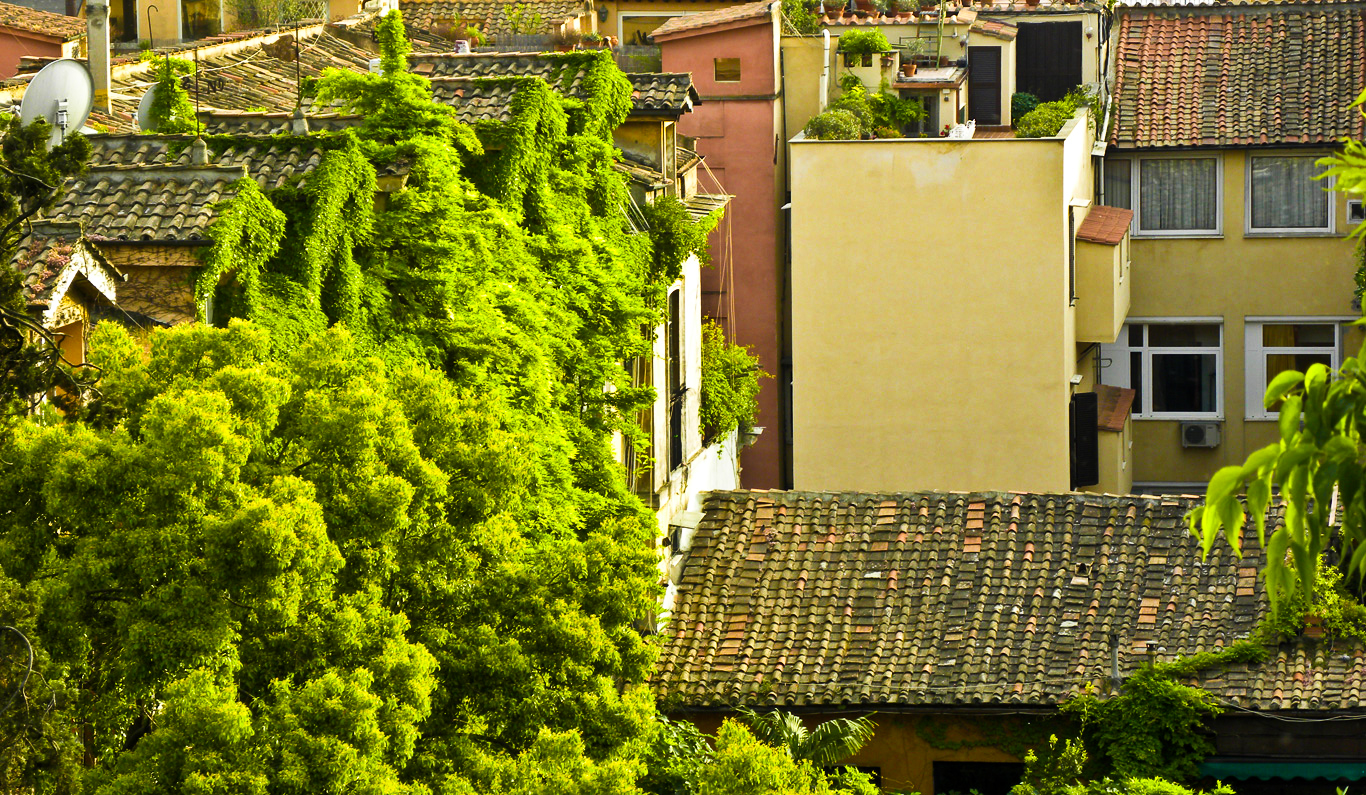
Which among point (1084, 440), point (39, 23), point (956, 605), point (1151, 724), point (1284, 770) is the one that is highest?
point (39, 23)

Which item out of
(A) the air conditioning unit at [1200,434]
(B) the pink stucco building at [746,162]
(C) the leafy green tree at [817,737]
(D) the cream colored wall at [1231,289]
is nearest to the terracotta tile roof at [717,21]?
(B) the pink stucco building at [746,162]

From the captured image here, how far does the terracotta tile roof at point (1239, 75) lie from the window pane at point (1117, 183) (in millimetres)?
650

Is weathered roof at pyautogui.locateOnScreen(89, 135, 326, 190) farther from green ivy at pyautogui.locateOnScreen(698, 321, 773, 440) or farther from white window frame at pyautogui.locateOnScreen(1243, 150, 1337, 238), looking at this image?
white window frame at pyautogui.locateOnScreen(1243, 150, 1337, 238)

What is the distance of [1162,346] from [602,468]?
22.8 meters

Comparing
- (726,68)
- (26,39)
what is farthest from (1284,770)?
(26,39)

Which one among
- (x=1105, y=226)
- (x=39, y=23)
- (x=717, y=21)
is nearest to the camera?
(x=39, y=23)

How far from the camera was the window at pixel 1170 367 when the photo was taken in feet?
125

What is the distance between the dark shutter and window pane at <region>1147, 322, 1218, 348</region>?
6593 millimetres

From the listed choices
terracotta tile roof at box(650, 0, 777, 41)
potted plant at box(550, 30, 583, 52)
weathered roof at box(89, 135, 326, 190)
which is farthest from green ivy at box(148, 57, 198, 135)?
potted plant at box(550, 30, 583, 52)

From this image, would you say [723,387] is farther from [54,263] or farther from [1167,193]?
[1167,193]

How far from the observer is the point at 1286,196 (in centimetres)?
3788

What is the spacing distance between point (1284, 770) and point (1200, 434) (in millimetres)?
18623

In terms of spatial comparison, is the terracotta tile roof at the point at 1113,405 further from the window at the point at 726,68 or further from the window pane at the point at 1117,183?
the window at the point at 726,68

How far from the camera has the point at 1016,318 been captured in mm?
30797
